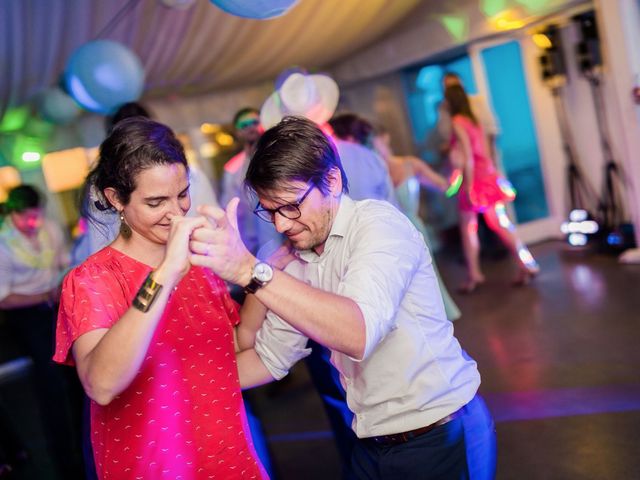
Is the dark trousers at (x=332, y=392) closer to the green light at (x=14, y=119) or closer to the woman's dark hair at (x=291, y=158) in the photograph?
the woman's dark hair at (x=291, y=158)

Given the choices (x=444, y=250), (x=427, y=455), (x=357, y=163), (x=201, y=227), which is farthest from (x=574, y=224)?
(x=201, y=227)

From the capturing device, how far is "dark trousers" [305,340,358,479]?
2289 millimetres

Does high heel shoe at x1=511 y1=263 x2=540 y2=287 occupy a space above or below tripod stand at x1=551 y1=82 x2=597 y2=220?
below

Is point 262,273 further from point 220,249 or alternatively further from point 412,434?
point 412,434

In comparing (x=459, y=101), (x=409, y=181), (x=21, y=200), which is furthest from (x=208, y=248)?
(x=459, y=101)

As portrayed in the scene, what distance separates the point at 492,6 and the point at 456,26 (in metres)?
0.46

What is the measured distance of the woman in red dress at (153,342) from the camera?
1268 millimetres

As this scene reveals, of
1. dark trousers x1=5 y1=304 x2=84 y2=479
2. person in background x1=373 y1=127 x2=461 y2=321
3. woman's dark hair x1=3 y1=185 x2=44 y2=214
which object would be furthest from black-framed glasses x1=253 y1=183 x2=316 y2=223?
woman's dark hair x1=3 y1=185 x2=44 y2=214

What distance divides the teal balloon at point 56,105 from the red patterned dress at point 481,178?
9.24 ft

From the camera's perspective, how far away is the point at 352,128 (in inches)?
123

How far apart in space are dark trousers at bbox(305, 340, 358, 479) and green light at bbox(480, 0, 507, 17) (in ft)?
14.7

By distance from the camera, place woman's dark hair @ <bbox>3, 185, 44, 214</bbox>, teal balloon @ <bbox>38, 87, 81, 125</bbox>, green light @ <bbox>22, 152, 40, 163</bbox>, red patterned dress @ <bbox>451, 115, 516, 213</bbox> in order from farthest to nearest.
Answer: green light @ <bbox>22, 152, 40, 163</bbox>, red patterned dress @ <bbox>451, 115, 516, 213</bbox>, teal balloon @ <bbox>38, 87, 81, 125</bbox>, woman's dark hair @ <bbox>3, 185, 44, 214</bbox>

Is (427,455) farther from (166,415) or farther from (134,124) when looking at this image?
(134,124)

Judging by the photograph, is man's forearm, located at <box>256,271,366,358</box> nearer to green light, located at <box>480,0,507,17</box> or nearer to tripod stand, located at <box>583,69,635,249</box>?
tripod stand, located at <box>583,69,635,249</box>
